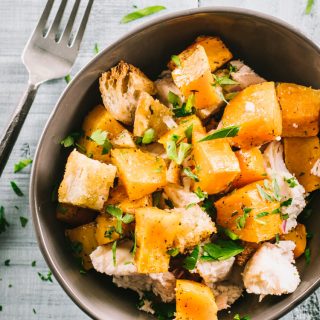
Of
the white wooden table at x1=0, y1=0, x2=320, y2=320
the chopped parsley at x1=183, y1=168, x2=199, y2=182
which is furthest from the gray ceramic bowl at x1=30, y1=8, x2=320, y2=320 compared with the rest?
the chopped parsley at x1=183, y1=168, x2=199, y2=182

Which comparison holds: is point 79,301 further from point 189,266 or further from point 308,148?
point 308,148

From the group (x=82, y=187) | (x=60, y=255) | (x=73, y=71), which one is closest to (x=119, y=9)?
(x=73, y=71)

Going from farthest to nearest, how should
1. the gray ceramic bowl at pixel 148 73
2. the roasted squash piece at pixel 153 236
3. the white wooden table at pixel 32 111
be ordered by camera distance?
the white wooden table at pixel 32 111
the gray ceramic bowl at pixel 148 73
the roasted squash piece at pixel 153 236

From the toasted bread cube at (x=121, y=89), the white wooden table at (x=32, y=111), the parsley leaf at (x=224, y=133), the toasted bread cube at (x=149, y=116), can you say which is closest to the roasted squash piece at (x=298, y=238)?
the white wooden table at (x=32, y=111)

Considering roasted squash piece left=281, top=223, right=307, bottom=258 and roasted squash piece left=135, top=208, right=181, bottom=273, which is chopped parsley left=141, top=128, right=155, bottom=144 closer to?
roasted squash piece left=135, top=208, right=181, bottom=273

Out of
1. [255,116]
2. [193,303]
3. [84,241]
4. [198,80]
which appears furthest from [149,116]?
[193,303]

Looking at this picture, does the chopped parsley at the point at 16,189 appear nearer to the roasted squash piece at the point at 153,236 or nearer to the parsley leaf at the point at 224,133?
the roasted squash piece at the point at 153,236
